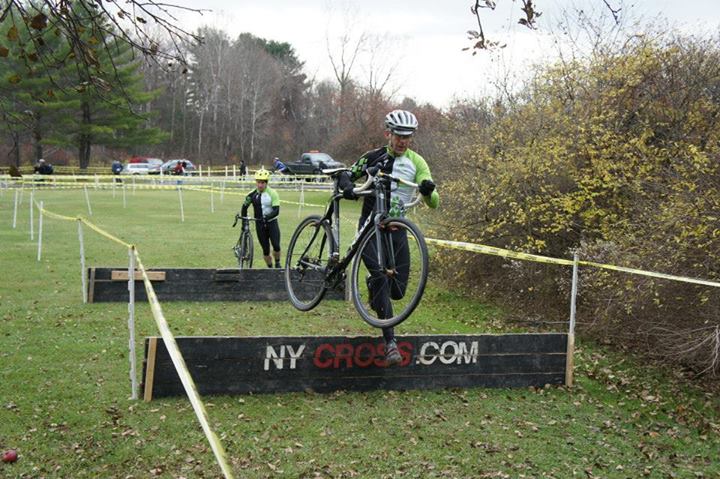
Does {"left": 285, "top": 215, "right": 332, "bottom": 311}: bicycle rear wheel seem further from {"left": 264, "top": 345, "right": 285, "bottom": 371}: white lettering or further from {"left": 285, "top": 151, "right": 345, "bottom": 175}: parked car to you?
{"left": 285, "top": 151, "right": 345, "bottom": 175}: parked car

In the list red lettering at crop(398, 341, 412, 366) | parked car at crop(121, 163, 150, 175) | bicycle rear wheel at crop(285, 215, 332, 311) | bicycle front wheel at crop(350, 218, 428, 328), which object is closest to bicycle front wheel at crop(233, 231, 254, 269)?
bicycle rear wheel at crop(285, 215, 332, 311)

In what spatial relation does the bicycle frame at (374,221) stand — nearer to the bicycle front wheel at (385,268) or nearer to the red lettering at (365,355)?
the bicycle front wheel at (385,268)

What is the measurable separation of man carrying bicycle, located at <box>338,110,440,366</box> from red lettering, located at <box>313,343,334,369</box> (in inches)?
25.0

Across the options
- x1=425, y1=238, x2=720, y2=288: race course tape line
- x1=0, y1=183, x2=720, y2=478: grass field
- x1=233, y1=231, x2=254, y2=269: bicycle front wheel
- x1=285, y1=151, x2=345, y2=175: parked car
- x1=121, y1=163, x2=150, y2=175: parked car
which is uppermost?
x1=285, y1=151, x2=345, y2=175: parked car

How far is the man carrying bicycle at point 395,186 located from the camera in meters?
6.44

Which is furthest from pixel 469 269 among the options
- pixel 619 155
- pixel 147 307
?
pixel 147 307

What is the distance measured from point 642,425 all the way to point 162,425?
4504mm


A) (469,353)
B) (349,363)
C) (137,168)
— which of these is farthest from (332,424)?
(137,168)

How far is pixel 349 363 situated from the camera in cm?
745

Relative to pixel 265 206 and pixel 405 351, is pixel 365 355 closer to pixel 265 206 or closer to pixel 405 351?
pixel 405 351

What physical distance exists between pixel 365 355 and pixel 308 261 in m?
1.22

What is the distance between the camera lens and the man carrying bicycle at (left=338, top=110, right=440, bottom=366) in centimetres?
644

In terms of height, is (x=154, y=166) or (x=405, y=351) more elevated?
(x=154, y=166)

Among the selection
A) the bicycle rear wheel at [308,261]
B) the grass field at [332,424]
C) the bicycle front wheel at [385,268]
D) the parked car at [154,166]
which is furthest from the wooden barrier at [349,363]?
the parked car at [154,166]
